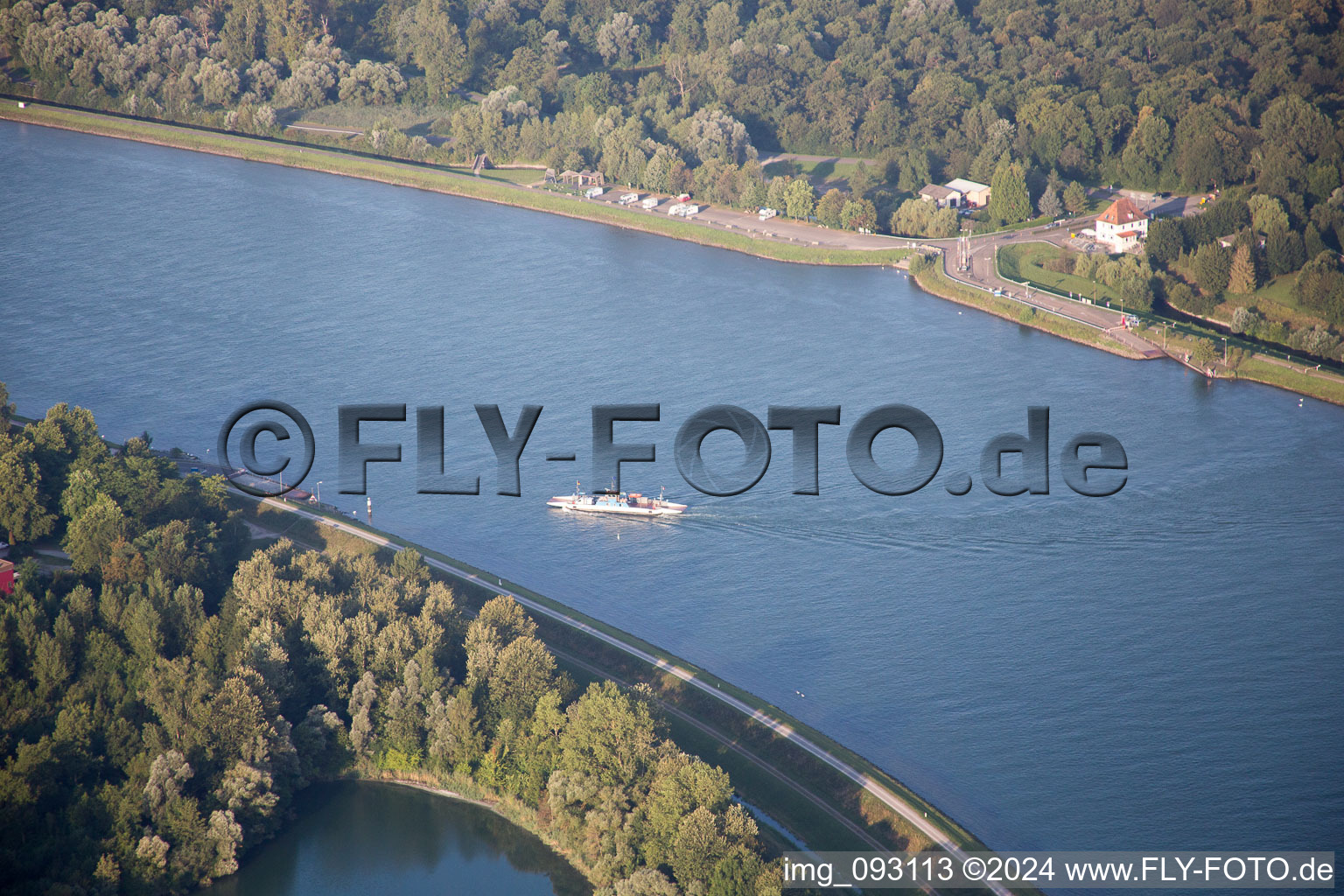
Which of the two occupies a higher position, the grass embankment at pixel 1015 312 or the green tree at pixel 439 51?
the green tree at pixel 439 51

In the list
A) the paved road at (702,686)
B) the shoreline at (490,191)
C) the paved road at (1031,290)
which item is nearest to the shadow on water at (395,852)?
the paved road at (702,686)

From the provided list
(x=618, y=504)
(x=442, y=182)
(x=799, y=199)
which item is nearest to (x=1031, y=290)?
(x=799, y=199)

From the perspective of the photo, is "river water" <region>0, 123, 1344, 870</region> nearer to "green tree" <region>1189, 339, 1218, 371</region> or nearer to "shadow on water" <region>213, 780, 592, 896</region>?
"green tree" <region>1189, 339, 1218, 371</region>

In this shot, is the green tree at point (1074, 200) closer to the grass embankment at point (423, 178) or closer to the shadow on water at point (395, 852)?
the grass embankment at point (423, 178)

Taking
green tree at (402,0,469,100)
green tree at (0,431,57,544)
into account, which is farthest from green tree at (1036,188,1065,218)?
green tree at (0,431,57,544)

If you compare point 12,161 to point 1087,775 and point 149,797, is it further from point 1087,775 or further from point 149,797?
point 1087,775

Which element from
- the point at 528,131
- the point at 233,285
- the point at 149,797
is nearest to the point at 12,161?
the point at 233,285
